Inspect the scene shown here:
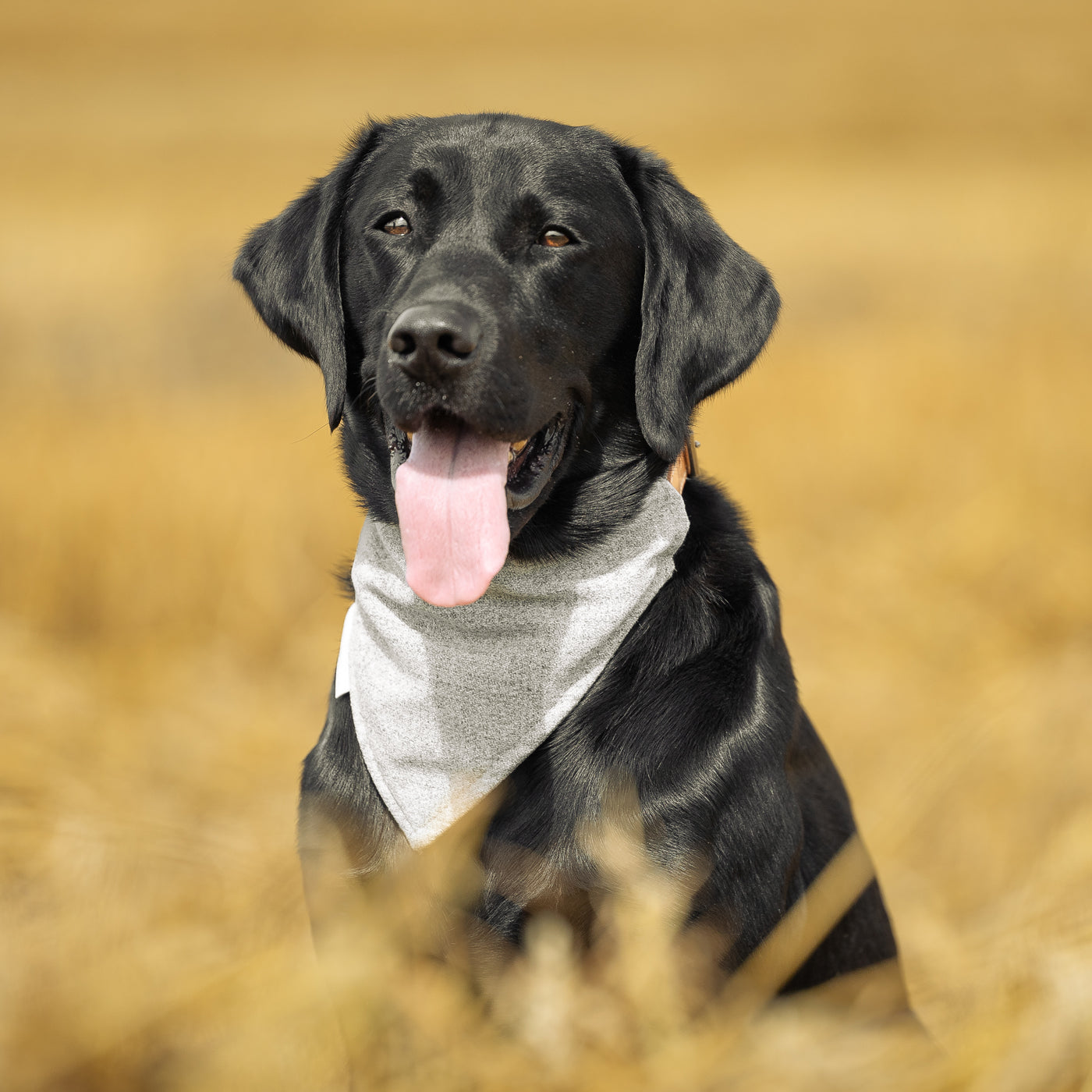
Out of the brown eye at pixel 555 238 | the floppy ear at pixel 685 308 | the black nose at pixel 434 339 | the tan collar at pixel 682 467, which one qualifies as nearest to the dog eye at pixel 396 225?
the brown eye at pixel 555 238

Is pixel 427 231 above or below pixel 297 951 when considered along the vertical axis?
above

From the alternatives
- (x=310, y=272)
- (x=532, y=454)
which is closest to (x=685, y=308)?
(x=532, y=454)

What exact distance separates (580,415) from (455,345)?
0.38 m

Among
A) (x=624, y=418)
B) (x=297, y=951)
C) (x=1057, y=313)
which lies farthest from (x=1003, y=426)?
(x=297, y=951)

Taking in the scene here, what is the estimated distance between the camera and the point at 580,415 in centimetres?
231

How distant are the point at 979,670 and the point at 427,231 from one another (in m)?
2.97

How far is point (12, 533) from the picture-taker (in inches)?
189

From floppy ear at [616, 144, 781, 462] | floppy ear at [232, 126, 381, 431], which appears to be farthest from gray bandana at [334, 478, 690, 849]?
floppy ear at [232, 126, 381, 431]

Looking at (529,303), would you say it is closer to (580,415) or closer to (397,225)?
(580,415)

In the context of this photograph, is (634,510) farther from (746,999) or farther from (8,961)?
(8,961)

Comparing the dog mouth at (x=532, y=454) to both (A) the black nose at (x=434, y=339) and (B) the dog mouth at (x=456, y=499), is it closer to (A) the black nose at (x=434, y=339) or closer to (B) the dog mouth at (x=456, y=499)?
(B) the dog mouth at (x=456, y=499)

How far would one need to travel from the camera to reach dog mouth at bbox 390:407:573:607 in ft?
6.78

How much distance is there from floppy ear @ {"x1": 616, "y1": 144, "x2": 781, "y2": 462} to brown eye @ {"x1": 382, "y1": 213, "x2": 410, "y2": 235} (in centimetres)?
50

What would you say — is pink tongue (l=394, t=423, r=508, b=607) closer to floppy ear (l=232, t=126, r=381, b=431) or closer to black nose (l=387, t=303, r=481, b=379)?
black nose (l=387, t=303, r=481, b=379)
